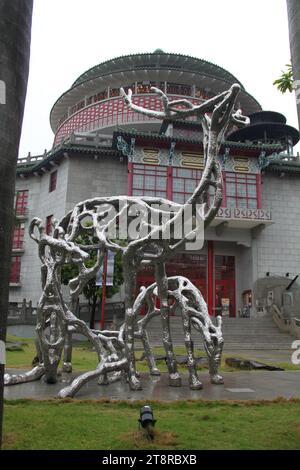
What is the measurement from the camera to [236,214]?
31031 mm

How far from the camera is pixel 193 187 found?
32.2 metres

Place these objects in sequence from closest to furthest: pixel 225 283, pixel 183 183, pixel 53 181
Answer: pixel 183 183, pixel 225 283, pixel 53 181

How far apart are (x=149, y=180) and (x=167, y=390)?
23722 millimetres

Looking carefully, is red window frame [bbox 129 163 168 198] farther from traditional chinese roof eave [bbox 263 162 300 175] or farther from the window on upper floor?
the window on upper floor

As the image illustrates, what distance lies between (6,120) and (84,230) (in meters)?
7.46

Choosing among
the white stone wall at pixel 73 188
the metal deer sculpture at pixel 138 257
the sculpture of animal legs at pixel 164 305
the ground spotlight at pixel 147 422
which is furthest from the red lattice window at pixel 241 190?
the ground spotlight at pixel 147 422

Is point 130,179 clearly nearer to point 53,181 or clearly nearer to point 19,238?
point 53,181

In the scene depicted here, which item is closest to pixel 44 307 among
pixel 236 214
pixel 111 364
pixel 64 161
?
pixel 111 364

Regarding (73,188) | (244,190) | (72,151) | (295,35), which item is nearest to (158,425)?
(295,35)

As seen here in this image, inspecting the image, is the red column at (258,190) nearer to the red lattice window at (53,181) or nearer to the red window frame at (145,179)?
the red window frame at (145,179)

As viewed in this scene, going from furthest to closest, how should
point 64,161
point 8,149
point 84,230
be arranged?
point 64,161
point 84,230
point 8,149

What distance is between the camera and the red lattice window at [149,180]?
3155cm

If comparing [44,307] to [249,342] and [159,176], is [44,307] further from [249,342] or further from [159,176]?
[159,176]

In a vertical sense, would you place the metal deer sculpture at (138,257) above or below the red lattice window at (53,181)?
below
